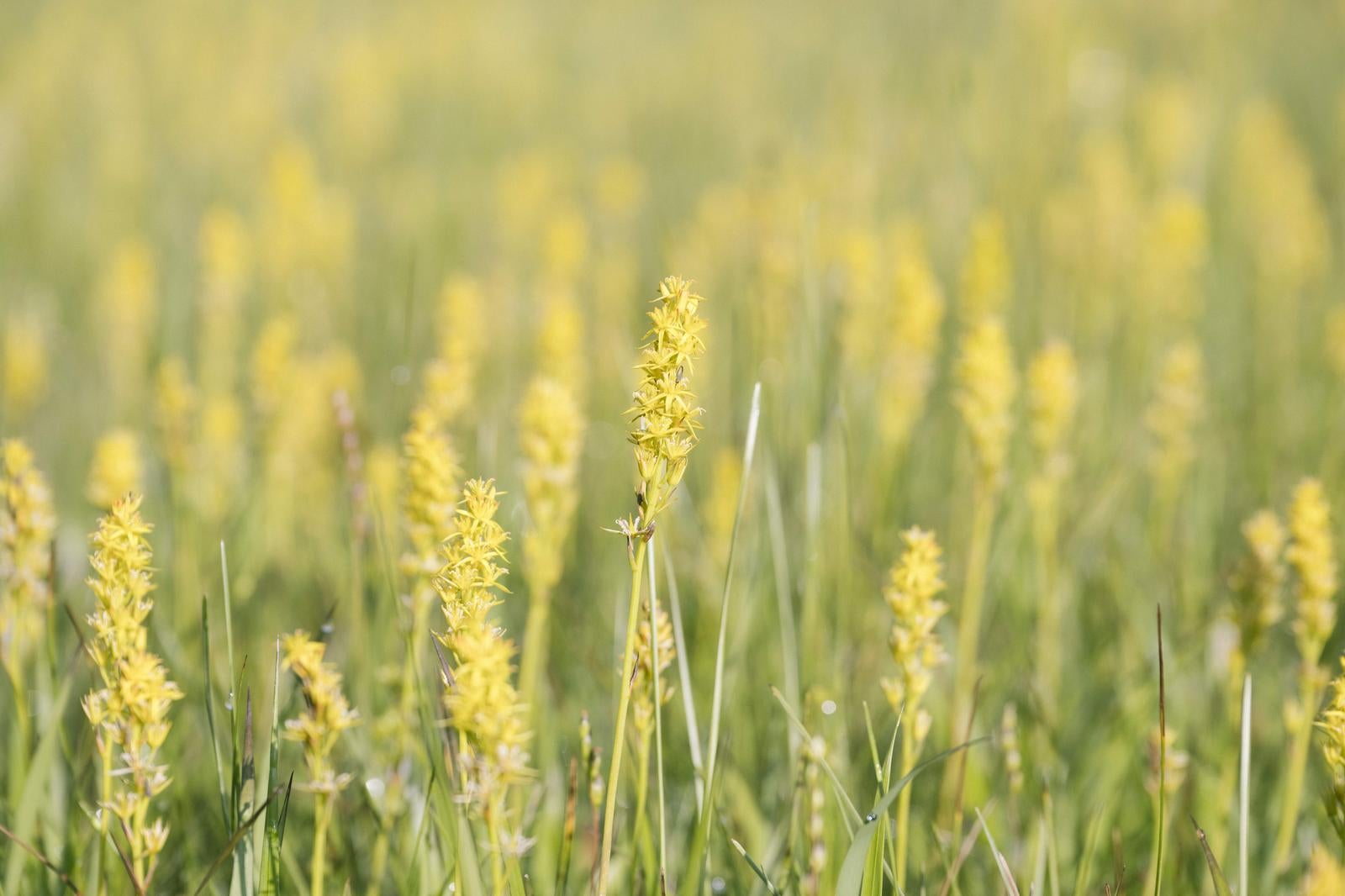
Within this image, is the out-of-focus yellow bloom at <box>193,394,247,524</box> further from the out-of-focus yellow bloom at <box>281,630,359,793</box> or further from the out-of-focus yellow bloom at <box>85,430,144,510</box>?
the out-of-focus yellow bloom at <box>281,630,359,793</box>

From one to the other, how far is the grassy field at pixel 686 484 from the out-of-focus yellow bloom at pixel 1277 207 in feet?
0.20

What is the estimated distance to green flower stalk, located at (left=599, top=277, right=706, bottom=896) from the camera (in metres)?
1.20

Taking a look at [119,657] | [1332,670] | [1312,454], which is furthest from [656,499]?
[1312,454]

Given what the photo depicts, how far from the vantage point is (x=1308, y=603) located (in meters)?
1.84

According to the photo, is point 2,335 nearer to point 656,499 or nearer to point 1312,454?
point 656,499

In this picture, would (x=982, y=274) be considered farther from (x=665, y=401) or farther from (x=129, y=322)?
(x=129, y=322)

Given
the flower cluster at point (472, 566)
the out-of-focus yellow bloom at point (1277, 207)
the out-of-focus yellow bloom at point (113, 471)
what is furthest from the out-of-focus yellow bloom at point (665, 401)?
the out-of-focus yellow bloom at point (1277, 207)

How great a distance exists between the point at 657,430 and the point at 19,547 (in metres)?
1.15

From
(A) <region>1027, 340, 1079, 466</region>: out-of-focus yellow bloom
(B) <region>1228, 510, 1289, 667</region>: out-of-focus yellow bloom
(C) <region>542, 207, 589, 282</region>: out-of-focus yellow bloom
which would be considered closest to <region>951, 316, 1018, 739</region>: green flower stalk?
(A) <region>1027, 340, 1079, 466</region>: out-of-focus yellow bloom

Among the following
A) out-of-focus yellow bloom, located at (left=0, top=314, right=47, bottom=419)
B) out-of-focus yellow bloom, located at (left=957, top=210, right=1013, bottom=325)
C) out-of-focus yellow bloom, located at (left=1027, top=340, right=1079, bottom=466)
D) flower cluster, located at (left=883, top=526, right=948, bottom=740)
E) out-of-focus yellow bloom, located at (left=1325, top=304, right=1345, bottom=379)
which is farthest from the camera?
out-of-focus yellow bloom, located at (left=0, top=314, right=47, bottom=419)

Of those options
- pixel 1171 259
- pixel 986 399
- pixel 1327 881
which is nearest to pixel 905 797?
pixel 1327 881

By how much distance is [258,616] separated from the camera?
296cm

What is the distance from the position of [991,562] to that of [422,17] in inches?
424

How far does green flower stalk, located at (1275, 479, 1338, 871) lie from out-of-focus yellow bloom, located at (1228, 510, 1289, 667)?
3.8 inches
